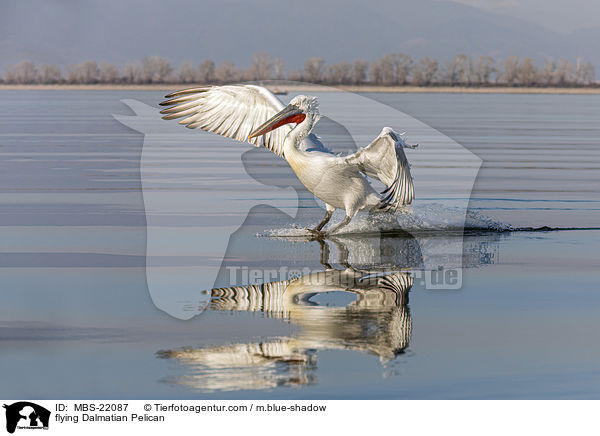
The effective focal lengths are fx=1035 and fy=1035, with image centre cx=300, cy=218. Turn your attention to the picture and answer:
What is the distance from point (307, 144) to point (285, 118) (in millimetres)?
427

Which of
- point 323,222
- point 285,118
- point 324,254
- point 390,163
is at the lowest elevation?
point 324,254

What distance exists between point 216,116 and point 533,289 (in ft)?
18.4

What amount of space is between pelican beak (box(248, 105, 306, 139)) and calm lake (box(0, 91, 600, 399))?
4.32ft

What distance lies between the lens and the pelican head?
12336mm

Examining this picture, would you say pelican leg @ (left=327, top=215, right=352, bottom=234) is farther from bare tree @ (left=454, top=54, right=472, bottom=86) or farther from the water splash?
bare tree @ (left=454, top=54, right=472, bottom=86)

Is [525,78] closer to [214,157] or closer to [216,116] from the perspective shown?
[214,157]

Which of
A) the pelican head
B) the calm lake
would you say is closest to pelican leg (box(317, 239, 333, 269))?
the calm lake

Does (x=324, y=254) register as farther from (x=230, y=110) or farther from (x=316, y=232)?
(x=230, y=110)

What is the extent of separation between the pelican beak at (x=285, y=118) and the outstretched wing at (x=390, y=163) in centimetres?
113

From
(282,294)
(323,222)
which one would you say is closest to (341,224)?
(323,222)

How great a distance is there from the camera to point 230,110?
13.5 m

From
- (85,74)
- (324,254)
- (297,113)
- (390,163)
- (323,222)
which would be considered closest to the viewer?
(390,163)

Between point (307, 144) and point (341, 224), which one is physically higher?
point (307, 144)

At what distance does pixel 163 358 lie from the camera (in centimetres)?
724
